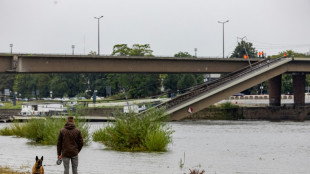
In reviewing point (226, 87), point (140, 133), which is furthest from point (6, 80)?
point (140, 133)

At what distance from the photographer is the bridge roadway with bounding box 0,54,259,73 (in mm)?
68750

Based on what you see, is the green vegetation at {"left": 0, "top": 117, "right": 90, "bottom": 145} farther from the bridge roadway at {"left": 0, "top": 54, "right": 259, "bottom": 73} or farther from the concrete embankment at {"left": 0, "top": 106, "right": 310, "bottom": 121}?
the concrete embankment at {"left": 0, "top": 106, "right": 310, "bottom": 121}

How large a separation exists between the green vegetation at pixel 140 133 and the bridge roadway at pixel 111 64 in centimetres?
3582

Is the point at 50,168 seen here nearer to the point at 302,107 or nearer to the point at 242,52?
the point at 302,107

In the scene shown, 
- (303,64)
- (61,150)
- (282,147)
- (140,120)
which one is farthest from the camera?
(303,64)

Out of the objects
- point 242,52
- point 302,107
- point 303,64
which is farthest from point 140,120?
point 242,52

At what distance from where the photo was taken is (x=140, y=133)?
33.9 meters

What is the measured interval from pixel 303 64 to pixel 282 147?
4531 centimetres

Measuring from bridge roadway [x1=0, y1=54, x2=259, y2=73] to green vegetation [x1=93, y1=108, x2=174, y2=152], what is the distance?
118ft

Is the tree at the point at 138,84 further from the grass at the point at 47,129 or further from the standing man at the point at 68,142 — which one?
the standing man at the point at 68,142

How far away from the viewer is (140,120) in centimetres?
3409

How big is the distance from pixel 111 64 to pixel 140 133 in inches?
1668

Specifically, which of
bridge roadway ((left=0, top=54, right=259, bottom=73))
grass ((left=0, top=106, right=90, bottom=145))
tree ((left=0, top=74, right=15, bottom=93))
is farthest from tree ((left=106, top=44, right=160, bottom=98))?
grass ((left=0, top=106, right=90, bottom=145))

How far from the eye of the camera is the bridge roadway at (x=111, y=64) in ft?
226
